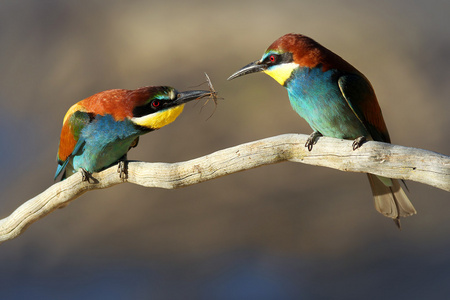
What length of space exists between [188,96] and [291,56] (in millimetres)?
311

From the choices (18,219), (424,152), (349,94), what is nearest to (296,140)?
(349,94)

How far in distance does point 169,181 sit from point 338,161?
0.49 meters

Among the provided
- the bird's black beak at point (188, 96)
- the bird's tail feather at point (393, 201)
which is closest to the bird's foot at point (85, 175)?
the bird's black beak at point (188, 96)

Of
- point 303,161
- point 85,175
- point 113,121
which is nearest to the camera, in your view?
point 303,161

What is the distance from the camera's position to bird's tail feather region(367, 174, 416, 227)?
1578 mm

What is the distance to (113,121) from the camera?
1534 millimetres

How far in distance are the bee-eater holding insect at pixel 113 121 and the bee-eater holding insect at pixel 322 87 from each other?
8.2 inches

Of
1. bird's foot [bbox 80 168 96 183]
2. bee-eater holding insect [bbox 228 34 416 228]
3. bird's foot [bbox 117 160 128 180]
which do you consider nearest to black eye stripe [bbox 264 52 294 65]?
bee-eater holding insect [bbox 228 34 416 228]

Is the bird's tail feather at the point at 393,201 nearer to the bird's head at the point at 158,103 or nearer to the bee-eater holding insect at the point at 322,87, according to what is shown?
the bee-eater holding insect at the point at 322,87

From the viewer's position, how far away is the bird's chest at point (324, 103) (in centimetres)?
139

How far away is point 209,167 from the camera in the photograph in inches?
54.2

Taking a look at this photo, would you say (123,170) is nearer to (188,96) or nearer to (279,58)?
(188,96)

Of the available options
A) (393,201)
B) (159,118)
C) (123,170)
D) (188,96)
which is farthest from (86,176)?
(393,201)

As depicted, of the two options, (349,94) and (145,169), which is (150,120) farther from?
(349,94)
